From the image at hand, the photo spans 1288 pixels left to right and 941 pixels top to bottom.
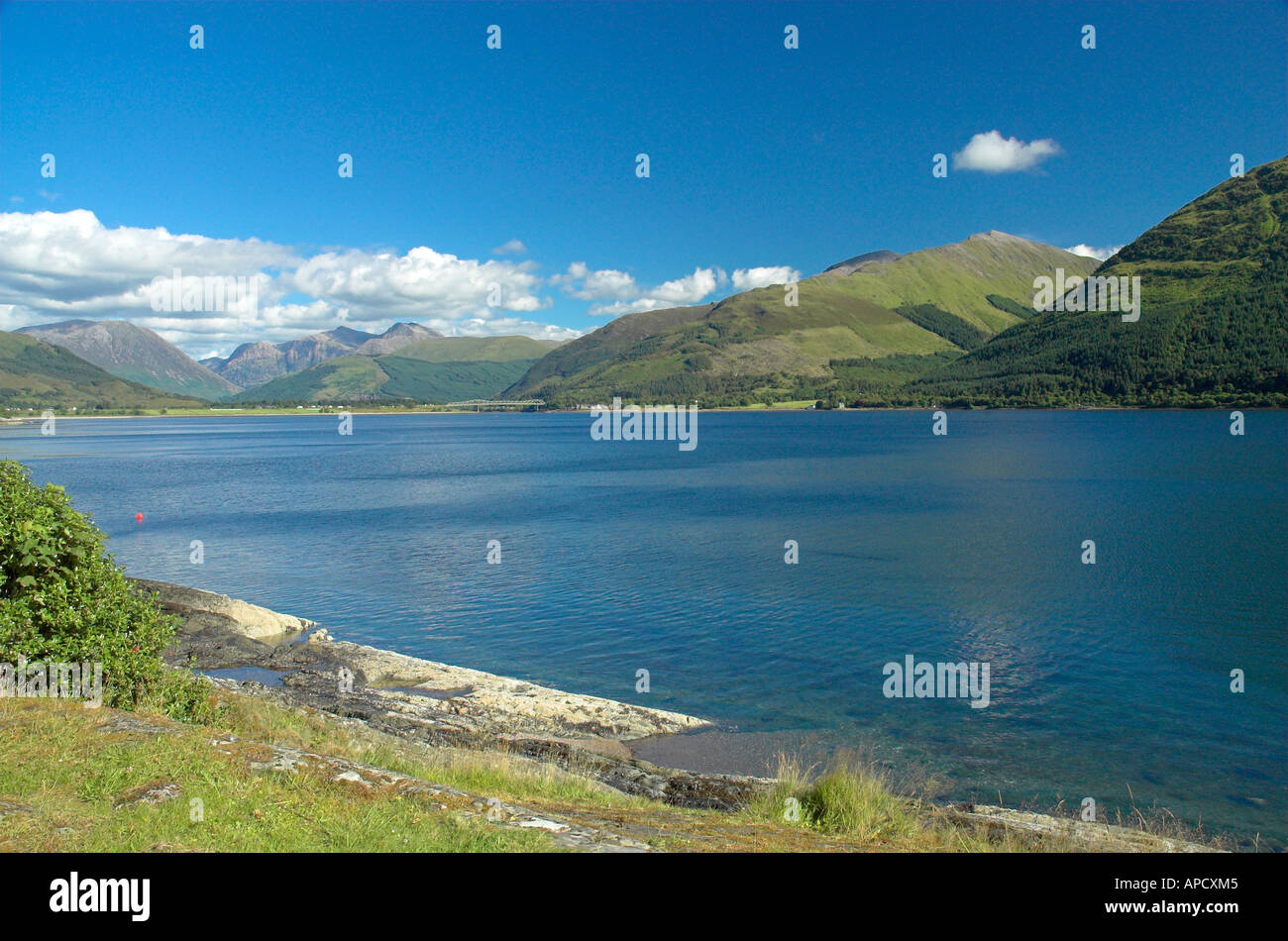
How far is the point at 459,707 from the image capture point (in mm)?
24828

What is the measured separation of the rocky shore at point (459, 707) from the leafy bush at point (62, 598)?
1.55 metres

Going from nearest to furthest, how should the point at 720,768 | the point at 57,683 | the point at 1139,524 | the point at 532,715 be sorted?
1. the point at 57,683
2. the point at 720,768
3. the point at 532,715
4. the point at 1139,524

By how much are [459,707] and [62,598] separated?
1344 cm

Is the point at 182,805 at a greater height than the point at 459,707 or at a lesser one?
greater

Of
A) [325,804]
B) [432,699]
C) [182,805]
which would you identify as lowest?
[432,699]

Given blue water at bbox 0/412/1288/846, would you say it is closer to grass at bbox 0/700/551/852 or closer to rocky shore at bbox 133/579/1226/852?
rocky shore at bbox 133/579/1226/852

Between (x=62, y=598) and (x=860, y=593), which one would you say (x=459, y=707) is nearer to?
(x=62, y=598)

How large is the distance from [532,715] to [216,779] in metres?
15.0

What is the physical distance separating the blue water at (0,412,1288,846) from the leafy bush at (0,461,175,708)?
16865mm

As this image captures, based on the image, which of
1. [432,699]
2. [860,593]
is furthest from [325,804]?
[860,593]

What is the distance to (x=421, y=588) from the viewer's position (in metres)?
44.4

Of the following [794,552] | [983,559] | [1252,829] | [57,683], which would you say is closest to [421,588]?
[794,552]

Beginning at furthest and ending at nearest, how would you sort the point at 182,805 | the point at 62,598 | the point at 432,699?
the point at 432,699, the point at 62,598, the point at 182,805
